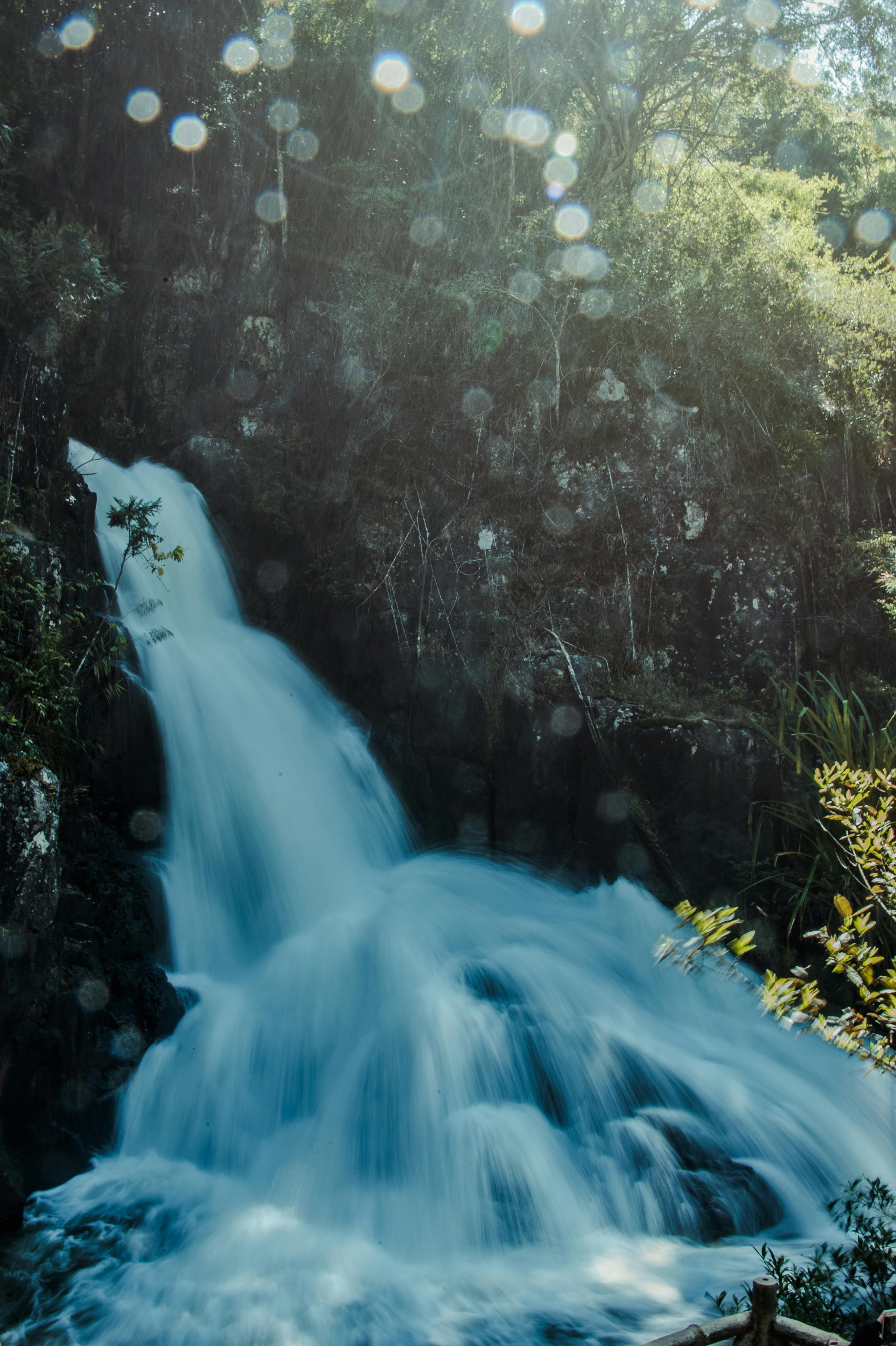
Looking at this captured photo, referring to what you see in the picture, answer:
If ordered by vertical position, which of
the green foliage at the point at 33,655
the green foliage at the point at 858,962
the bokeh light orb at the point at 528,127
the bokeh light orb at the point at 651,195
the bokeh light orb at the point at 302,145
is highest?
the bokeh light orb at the point at 302,145

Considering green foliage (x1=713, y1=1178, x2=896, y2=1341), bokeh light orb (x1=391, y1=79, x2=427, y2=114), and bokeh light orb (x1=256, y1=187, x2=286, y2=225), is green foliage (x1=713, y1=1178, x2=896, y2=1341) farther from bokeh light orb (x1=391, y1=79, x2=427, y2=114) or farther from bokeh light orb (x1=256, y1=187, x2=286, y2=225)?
bokeh light orb (x1=391, y1=79, x2=427, y2=114)

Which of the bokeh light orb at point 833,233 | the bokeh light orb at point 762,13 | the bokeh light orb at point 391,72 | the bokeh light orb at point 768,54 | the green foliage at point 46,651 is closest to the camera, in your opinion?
the green foliage at point 46,651

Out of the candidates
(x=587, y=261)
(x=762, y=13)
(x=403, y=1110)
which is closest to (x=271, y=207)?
(x=587, y=261)

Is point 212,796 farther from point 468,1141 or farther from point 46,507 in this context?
point 468,1141

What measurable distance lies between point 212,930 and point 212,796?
1369 mm

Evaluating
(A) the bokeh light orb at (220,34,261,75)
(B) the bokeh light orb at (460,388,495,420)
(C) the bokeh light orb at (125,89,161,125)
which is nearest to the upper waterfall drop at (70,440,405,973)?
(B) the bokeh light orb at (460,388,495,420)

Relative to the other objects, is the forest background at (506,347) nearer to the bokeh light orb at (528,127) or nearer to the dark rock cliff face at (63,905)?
the bokeh light orb at (528,127)

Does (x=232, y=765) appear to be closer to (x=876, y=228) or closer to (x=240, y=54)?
(x=240, y=54)

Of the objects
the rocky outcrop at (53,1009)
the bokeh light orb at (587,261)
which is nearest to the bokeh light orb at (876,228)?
the bokeh light orb at (587,261)

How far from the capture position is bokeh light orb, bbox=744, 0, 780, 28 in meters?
11.4

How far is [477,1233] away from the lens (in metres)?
5.06

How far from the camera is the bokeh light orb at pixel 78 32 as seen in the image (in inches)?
489

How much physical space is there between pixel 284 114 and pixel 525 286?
17.8 ft

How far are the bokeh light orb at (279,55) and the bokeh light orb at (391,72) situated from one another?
1356 mm
